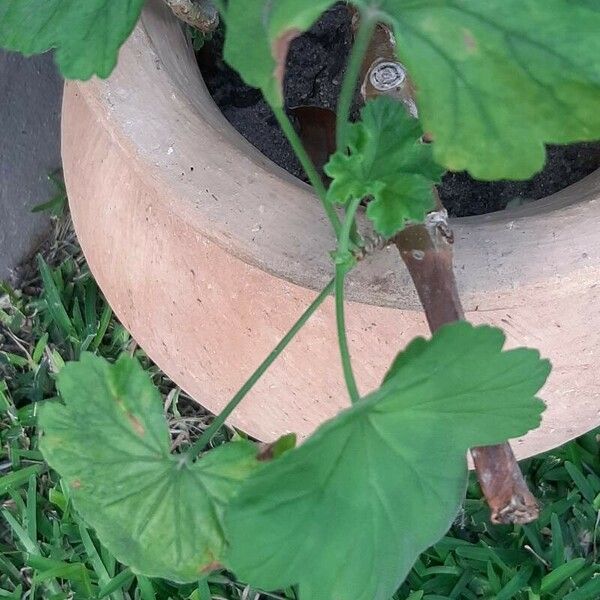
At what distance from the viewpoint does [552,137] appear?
470 mm

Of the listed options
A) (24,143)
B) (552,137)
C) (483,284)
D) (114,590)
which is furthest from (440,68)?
(24,143)

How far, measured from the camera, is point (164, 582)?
1.01 m

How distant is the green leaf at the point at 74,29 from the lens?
60 cm

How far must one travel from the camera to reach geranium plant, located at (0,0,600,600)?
1.55 ft

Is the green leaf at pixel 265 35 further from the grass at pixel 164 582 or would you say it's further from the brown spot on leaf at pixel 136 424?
the grass at pixel 164 582

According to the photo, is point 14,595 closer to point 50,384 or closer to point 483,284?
point 50,384

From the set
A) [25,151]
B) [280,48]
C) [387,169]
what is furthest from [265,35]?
[25,151]

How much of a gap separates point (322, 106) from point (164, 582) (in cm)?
56

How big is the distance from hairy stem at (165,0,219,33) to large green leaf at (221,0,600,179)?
0.82 ft

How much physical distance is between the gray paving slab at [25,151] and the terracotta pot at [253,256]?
21.1 inches

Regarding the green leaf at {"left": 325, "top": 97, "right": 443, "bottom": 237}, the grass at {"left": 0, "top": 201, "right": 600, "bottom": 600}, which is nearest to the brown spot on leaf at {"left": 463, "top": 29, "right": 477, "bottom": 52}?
the green leaf at {"left": 325, "top": 97, "right": 443, "bottom": 237}

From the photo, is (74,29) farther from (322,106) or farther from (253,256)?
(322,106)

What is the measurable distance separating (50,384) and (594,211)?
766mm

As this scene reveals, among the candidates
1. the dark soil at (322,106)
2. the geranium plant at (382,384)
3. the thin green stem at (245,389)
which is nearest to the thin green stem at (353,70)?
the geranium plant at (382,384)
